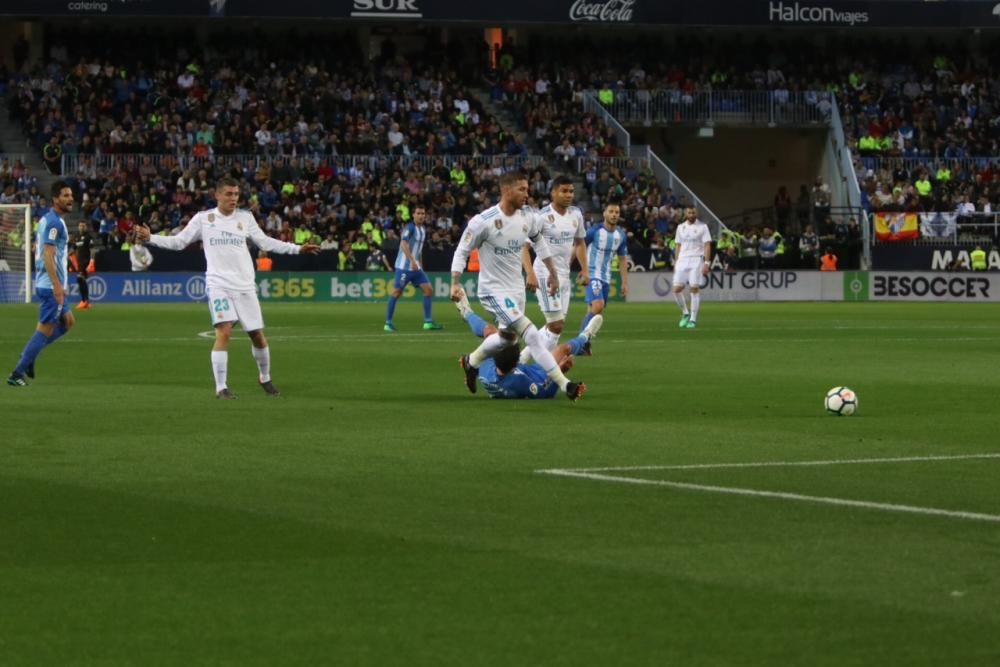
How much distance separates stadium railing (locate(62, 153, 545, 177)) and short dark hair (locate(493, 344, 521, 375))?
39.3 m

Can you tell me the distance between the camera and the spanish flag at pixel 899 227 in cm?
5719

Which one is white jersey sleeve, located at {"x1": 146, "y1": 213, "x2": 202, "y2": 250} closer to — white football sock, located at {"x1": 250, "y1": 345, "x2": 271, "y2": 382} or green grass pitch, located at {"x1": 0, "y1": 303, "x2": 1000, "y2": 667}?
white football sock, located at {"x1": 250, "y1": 345, "x2": 271, "y2": 382}

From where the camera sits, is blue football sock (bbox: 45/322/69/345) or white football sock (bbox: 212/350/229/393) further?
blue football sock (bbox: 45/322/69/345)

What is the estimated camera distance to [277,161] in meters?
57.6

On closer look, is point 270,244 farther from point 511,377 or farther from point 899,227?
point 899,227

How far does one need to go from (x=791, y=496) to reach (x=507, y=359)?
790cm

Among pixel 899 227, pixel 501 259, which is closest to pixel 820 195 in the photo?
pixel 899 227

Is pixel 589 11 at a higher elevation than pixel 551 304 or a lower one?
higher

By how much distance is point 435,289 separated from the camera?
53.0m

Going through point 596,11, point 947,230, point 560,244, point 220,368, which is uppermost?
point 596,11

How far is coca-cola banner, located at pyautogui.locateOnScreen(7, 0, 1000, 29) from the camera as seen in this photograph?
200 ft

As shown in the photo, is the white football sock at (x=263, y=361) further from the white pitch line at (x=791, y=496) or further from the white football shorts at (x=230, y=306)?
the white pitch line at (x=791, y=496)

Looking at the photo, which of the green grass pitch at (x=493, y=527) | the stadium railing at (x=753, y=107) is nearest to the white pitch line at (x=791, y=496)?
the green grass pitch at (x=493, y=527)

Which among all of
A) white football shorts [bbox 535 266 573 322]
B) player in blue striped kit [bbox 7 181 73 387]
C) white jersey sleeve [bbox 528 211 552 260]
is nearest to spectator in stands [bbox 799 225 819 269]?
white football shorts [bbox 535 266 573 322]
